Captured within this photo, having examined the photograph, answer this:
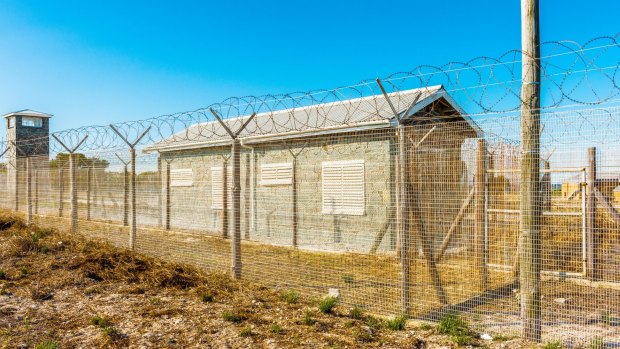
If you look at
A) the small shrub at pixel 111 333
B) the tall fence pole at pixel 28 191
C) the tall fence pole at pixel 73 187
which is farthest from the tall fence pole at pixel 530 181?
the tall fence pole at pixel 28 191

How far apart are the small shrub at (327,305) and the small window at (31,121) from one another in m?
29.3

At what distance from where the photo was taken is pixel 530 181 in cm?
472

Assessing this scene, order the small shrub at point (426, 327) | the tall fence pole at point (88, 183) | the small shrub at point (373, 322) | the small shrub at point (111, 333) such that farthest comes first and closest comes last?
the tall fence pole at point (88, 183)
the small shrub at point (373, 322)
the small shrub at point (426, 327)
the small shrub at point (111, 333)

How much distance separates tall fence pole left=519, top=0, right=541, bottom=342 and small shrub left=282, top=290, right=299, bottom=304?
273cm

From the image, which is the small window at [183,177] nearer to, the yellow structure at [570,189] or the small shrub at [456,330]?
the yellow structure at [570,189]

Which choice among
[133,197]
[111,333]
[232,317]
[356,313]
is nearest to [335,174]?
[133,197]

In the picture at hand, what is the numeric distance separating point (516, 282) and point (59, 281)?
6935mm

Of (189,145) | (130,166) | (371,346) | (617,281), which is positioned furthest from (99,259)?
(617,281)

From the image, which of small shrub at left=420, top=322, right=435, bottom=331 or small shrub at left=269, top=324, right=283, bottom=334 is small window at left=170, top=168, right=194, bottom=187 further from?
small shrub at left=420, top=322, right=435, bottom=331

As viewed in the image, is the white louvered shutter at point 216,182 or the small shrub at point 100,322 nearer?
the small shrub at point 100,322

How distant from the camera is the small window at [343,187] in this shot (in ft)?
34.2

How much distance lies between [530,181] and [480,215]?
6.45 ft

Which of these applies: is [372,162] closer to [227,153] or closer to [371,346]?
[227,153]

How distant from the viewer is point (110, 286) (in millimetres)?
6777
